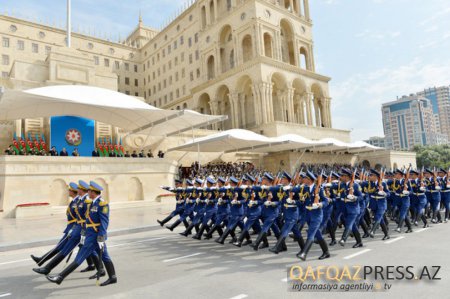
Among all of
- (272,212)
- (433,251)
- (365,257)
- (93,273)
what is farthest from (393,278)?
(93,273)

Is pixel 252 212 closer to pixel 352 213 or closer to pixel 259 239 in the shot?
pixel 259 239

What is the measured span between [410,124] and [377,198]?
155265 millimetres

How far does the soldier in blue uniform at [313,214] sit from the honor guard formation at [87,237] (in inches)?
167

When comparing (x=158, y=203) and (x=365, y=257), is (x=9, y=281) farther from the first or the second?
(x=158, y=203)

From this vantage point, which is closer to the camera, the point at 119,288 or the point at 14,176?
the point at 119,288

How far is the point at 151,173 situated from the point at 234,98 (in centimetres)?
2268

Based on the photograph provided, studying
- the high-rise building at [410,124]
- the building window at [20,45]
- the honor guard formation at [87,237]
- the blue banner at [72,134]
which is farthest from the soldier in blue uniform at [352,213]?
the high-rise building at [410,124]

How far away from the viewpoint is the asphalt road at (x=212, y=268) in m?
5.43

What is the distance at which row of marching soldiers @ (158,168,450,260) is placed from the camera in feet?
26.3

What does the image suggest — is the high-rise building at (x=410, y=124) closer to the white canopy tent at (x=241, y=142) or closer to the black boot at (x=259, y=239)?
the white canopy tent at (x=241, y=142)

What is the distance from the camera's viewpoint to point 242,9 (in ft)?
147

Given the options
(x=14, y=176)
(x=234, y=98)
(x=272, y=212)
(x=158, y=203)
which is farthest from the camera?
(x=234, y=98)

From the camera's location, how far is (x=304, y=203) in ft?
26.6

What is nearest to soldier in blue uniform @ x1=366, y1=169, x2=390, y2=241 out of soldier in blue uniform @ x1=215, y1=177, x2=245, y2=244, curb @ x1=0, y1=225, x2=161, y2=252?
soldier in blue uniform @ x1=215, y1=177, x2=245, y2=244
